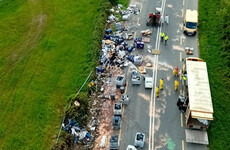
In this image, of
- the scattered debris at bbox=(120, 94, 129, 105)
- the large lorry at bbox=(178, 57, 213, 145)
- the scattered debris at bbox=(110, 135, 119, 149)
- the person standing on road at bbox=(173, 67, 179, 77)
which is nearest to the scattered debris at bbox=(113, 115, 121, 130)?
the scattered debris at bbox=(110, 135, 119, 149)

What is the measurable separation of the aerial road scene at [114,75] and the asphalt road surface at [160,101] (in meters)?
0.11

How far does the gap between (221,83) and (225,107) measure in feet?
11.6

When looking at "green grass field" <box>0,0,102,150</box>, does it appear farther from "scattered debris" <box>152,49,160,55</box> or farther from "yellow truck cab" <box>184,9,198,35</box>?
"yellow truck cab" <box>184,9,198,35</box>

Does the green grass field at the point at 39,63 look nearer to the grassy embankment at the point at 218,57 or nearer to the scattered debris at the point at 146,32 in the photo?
the scattered debris at the point at 146,32

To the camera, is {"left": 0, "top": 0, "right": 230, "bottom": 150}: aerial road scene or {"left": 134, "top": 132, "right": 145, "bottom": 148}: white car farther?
{"left": 0, "top": 0, "right": 230, "bottom": 150}: aerial road scene

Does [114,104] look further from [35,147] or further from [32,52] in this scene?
[32,52]

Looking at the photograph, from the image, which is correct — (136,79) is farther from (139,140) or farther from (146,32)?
(146,32)

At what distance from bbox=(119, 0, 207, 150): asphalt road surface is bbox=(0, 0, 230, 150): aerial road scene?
0.36ft

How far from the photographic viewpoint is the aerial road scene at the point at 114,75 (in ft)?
94.0

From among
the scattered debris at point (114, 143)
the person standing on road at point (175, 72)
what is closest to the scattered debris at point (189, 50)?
the person standing on road at point (175, 72)

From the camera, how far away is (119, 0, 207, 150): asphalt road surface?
28.6m

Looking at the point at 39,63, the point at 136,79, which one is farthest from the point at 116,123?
Answer: the point at 39,63

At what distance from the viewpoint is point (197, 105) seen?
28.0m

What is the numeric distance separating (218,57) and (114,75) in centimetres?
1382
